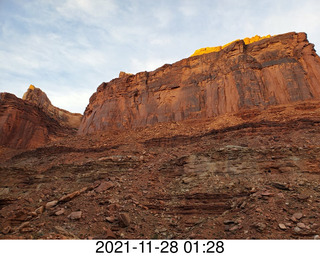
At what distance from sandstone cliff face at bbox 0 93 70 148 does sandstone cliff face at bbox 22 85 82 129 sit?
11.6 m

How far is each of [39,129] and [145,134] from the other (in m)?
20.9

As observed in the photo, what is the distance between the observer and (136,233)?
802 cm

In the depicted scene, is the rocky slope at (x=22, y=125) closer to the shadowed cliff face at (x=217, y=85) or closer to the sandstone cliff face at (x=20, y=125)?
the sandstone cliff face at (x=20, y=125)

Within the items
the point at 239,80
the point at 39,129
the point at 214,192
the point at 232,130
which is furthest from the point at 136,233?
the point at 39,129

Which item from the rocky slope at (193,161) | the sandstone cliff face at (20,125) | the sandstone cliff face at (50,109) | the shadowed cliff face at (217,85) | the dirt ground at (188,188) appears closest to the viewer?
the dirt ground at (188,188)

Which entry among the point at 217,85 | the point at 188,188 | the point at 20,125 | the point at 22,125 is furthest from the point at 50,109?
the point at 188,188

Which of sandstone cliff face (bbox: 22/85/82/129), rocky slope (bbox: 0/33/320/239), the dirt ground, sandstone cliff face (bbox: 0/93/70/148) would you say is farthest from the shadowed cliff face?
sandstone cliff face (bbox: 22/85/82/129)

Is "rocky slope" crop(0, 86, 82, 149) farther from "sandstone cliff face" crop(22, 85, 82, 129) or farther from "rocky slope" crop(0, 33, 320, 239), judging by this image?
"sandstone cliff face" crop(22, 85, 82, 129)

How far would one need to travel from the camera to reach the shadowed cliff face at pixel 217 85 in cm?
1991

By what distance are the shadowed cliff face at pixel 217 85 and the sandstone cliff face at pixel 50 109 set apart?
69.6 feet

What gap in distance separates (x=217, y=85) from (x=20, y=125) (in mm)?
27723

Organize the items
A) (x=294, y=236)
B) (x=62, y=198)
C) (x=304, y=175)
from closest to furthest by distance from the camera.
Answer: (x=294, y=236), (x=304, y=175), (x=62, y=198)

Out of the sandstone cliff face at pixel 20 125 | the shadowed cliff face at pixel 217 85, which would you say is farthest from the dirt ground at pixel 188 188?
the sandstone cliff face at pixel 20 125

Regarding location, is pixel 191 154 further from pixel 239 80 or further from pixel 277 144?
pixel 239 80
